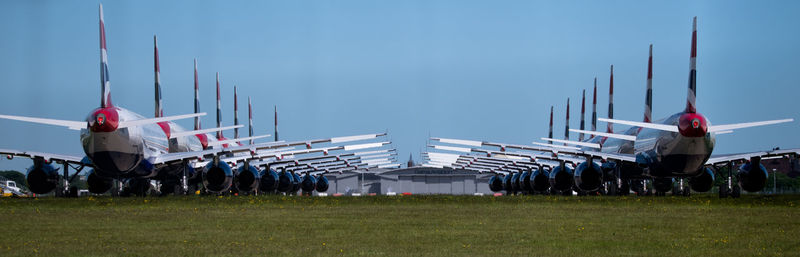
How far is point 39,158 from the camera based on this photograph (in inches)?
1859

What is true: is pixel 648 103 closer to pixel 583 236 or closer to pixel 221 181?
pixel 221 181

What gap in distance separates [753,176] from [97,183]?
36.4m

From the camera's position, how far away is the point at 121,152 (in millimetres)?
43312

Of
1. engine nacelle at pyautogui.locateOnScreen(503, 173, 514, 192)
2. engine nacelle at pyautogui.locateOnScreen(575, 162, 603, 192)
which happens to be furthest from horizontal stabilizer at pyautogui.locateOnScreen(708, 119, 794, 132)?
engine nacelle at pyautogui.locateOnScreen(503, 173, 514, 192)

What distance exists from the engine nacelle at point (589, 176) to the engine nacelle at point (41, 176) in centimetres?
2931

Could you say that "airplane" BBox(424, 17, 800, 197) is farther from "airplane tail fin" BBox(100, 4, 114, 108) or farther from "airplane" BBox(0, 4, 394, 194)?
"airplane tail fin" BBox(100, 4, 114, 108)

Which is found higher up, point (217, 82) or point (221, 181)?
point (217, 82)

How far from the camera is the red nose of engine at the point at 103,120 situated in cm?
3975

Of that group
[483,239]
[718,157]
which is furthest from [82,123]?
[718,157]

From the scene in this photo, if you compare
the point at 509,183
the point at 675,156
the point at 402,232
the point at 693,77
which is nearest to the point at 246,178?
the point at 675,156

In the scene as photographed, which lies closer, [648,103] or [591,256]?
[591,256]

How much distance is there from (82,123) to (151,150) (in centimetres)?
1093

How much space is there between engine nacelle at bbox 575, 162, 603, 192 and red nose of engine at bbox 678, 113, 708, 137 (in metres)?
13.7

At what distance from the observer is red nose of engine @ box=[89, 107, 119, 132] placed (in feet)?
130
